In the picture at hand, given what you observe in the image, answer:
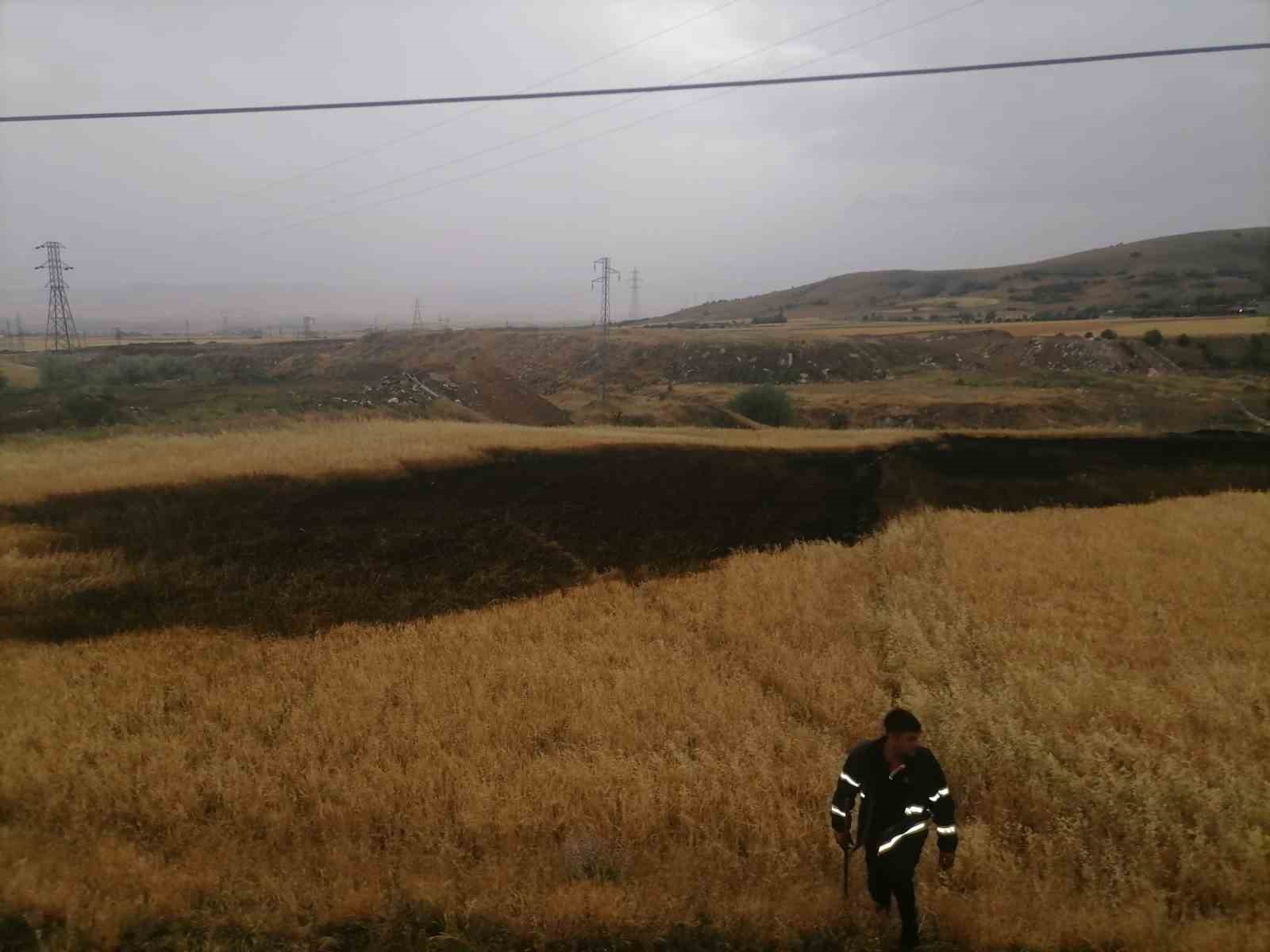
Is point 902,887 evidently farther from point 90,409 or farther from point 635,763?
point 90,409

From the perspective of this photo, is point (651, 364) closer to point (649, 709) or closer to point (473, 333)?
point (473, 333)

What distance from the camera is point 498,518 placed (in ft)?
56.3

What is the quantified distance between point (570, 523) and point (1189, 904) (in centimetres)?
1284

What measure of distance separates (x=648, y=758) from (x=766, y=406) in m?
42.8

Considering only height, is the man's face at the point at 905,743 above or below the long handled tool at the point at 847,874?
above

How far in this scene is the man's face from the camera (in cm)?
527

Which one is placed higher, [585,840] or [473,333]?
[473,333]

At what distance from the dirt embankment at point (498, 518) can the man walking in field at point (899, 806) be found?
928 centimetres

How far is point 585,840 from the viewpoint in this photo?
7.02 meters

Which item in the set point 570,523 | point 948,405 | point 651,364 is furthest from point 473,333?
point 570,523

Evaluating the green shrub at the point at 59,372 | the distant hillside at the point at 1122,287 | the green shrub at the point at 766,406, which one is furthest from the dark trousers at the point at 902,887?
the distant hillside at the point at 1122,287

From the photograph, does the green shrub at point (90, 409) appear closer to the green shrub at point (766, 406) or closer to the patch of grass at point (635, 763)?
the patch of grass at point (635, 763)

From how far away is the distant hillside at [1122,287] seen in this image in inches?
4685

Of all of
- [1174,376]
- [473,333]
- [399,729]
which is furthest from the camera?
[473,333]
